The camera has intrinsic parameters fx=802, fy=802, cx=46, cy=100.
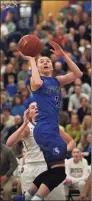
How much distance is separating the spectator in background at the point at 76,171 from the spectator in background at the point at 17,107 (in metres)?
4.18

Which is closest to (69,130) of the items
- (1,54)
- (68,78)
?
(1,54)

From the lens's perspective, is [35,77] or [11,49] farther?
[11,49]

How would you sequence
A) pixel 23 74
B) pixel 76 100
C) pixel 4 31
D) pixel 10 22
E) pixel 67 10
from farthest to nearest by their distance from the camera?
pixel 67 10, pixel 10 22, pixel 4 31, pixel 23 74, pixel 76 100

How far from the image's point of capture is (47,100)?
10523 mm

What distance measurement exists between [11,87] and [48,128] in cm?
1206

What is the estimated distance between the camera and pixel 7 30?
89.8 feet

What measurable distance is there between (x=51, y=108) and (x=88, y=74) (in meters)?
12.0

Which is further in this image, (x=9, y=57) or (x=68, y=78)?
(x=9, y=57)

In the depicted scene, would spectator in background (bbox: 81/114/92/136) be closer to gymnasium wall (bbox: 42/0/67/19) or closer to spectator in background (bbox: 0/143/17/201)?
spectator in background (bbox: 0/143/17/201)

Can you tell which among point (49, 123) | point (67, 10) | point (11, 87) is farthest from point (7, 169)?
point (67, 10)

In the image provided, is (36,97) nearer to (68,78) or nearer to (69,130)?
(68,78)

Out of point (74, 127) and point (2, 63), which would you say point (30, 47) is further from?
point (2, 63)

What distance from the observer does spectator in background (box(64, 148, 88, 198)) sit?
15.8 m

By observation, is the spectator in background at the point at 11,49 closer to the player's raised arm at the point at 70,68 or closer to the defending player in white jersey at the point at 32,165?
the defending player in white jersey at the point at 32,165
